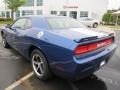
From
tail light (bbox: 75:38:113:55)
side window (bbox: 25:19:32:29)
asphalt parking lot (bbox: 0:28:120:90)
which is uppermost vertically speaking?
side window (bbox: 25:19:32:29)

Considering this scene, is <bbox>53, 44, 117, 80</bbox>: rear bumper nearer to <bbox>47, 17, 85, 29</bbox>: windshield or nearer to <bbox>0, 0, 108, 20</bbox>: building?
<bbox>47, 17, 85, 29</bbox>: windshield

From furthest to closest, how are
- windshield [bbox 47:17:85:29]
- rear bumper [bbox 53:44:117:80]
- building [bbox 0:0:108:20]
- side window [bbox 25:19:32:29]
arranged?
building [bbox 0:0:108:20], side window [bbox 25:19:32:29], windshield [bbox 47:17:85:29], rear bumper [bbox 53:44:117:80]

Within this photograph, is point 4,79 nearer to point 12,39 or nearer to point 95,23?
point 12,39

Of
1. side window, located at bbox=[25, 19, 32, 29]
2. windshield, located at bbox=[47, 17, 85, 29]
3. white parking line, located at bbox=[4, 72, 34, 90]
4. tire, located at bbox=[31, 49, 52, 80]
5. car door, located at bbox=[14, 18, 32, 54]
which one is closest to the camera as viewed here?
white parking line, located at bbox=[4, 72, 34, 90]

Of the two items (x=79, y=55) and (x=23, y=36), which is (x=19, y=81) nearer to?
(x=23, y=36)

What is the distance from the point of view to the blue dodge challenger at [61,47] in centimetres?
402

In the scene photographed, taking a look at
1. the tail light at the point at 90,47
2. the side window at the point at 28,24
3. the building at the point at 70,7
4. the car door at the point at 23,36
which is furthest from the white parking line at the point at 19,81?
the building at the point at 70,7

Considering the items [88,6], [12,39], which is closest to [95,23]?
[88,6]

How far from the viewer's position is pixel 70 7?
47406 millimetres

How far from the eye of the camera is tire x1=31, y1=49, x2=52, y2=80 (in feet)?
15.2

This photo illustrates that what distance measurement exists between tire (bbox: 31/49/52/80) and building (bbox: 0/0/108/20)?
132 feet

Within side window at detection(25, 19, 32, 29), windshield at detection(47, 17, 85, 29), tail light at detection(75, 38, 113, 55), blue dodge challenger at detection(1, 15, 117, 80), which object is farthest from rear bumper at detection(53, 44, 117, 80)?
side window at detection(25, 19, 32, 29)

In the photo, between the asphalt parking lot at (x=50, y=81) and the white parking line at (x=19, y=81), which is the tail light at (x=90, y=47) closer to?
the asphalt parking lot at (x=50, y=81)

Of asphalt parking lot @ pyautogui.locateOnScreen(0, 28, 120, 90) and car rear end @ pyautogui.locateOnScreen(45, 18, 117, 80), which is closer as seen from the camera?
car rear end @ pyautogui.locateOnScreen(45, 18, 117, 80)
